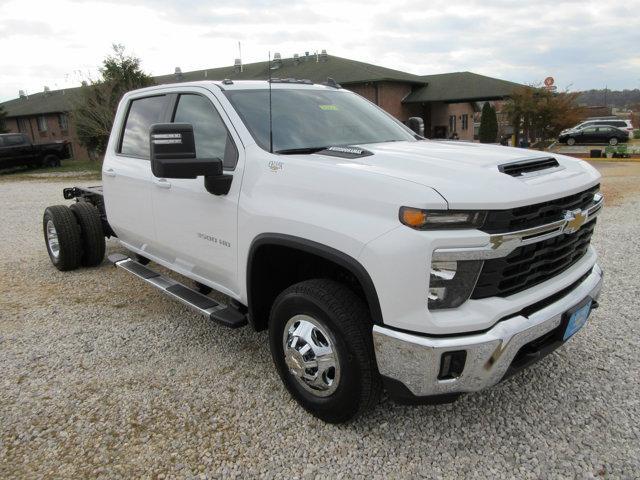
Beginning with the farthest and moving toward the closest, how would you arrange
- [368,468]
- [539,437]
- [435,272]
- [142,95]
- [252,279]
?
[142,95] → [252,279] → [539,437] → [368,468] → [435,272]

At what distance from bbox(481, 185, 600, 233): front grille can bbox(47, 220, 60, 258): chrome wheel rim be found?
17.4 ft

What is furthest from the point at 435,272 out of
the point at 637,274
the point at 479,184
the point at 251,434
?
the point at 637,274

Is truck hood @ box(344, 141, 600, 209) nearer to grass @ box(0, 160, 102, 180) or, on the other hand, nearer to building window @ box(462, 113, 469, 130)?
grass @ box(0, 160, 102, 180)

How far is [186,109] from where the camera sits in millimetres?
3682

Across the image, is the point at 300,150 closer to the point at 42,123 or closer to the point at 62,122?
the point at 62,122

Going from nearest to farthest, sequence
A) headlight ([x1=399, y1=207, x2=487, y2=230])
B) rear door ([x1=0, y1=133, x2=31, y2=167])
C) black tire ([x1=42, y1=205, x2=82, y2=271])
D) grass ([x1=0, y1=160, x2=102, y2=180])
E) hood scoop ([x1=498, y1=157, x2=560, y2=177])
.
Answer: headlight ([x1=399, y1=207, x2=487, y2=230])
hood scoop ([x1=498, y1=157, x2=560, y2=177])
black tire ([x1=42, y1=205, x2=82, y2=271])
grass ([x1=0, y1=160, x2=102, y2=180])
rear door ([x1=0, y1=133, x2=31, y2=167])

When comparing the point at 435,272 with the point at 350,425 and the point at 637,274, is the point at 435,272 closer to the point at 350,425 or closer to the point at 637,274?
the point at 350,425

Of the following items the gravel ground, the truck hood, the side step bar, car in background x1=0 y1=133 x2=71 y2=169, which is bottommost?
car in background x1=0 y1=133 x2=71 y2=169

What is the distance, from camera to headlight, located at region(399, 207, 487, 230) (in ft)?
6.99

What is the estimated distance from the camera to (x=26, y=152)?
23.2 m

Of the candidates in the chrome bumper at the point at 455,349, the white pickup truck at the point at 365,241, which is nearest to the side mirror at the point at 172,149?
the white pickup truck at the point at 365,241

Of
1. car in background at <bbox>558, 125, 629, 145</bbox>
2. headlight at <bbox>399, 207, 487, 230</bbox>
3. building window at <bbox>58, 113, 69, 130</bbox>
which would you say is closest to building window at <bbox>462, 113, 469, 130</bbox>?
car in background at <bbox>558, 125, 629, 145</bbox>

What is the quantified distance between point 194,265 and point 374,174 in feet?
6.00

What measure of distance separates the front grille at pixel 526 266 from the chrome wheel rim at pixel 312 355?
829mm
